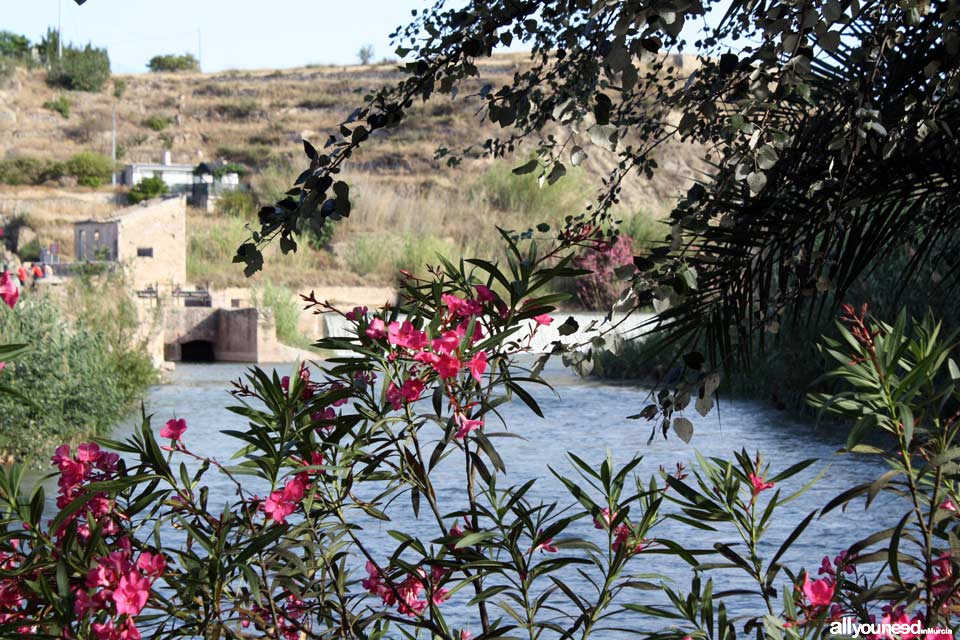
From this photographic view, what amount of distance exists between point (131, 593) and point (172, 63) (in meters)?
64.8

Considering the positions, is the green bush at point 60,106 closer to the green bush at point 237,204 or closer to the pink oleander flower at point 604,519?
the green bush at point 237,204

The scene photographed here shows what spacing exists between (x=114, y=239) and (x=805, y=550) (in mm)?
17135

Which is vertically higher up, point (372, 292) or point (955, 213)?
point (955, 213)

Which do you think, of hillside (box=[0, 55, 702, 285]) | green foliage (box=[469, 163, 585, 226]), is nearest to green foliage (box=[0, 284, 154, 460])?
hillside (box=[0, 55, 702, 285])

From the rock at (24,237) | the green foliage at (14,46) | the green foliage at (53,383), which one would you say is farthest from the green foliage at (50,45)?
the green foliage at (53,383)

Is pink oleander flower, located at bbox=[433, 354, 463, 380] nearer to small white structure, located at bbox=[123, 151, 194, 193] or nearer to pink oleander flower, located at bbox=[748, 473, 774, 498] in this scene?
pink oleander flower, located at bbox=[748, 473, 774, 498]

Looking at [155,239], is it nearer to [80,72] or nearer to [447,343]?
[447,343]

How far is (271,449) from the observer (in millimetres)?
1949

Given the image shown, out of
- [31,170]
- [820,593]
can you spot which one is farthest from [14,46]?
[820,593]

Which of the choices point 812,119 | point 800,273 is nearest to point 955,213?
point 812,119

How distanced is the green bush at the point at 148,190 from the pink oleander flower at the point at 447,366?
109 feet

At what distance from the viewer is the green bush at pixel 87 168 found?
38.2m

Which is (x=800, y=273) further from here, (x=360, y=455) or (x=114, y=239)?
(x=114, y=239)

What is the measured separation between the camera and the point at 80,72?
166ft
